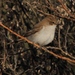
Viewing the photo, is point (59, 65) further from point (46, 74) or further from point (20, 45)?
point (20, 45)

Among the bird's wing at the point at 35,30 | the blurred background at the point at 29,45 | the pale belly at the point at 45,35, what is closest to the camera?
the pale belly at the point at 45,35

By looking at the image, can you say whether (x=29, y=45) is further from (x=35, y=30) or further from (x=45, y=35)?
(x=45, y=35)

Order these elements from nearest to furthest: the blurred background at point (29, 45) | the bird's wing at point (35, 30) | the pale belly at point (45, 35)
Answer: the pale belly at point (45, 35)
the bird's wing at point (35, 30)
the blurred background at point (29, 45)

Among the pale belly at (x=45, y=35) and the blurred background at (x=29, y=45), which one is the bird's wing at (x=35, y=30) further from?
the blurred background at (x=29, y=45)

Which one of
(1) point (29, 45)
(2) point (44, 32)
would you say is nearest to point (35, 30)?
(2) point (44, 32)

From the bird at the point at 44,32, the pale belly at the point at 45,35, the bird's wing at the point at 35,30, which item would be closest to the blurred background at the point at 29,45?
the bird's wing at the point at 35,30

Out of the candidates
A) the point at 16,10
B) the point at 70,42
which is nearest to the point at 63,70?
the point at 70,42

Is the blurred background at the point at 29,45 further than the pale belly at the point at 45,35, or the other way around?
the blurred background at the point at 29,45

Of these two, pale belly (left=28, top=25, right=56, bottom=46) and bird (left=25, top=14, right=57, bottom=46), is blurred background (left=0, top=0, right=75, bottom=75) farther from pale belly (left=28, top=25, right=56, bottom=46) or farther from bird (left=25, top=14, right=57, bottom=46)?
pale belly (left=28, top=25, right=56, bottom=46)
